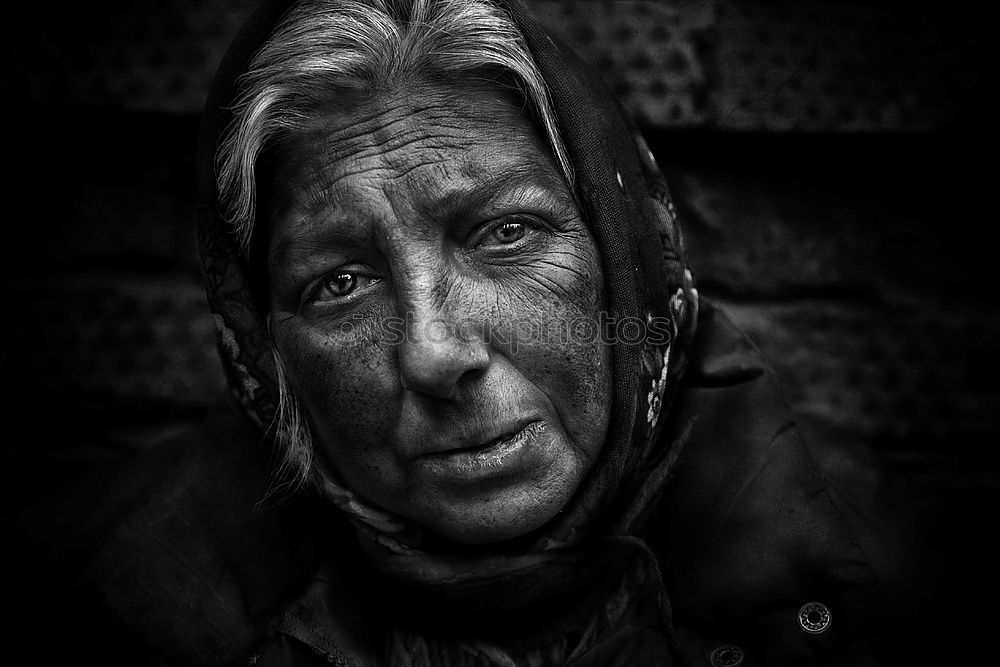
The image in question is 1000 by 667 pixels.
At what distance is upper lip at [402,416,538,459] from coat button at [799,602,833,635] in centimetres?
56

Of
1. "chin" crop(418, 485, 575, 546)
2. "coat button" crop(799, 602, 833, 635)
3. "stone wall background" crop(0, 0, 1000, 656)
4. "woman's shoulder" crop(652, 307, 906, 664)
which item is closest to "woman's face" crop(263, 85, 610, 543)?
"chin" crop(418, 485, 575, 546)

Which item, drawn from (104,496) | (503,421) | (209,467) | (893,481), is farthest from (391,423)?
(893,481)

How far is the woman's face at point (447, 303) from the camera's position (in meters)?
1.20

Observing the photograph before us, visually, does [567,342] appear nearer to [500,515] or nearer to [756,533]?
[500,515]

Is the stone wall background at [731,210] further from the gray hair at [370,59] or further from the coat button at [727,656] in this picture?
the coat button at [727,656]

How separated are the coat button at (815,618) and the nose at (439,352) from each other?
0.68 metres

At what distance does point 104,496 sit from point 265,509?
417 millimetres

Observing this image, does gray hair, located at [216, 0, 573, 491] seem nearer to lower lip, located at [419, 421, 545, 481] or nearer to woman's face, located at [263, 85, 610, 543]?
woman's face, located at [263, 85, 610, 543]

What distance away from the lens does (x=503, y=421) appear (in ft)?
3.91

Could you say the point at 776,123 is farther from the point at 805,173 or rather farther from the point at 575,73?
the point at 575,73

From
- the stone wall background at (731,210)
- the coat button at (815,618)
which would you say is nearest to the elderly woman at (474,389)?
the coat button at (815,618)

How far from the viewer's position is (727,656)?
4.23 feet

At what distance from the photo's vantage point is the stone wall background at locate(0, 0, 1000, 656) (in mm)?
2074

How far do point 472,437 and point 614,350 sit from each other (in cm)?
29
